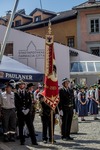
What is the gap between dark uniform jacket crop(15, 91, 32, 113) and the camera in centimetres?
1037

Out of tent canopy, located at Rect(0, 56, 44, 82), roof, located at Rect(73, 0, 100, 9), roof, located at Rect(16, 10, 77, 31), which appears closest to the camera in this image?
tent canopy, located at Rect(0, 56, 44, 82)

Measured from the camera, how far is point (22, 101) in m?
10.4

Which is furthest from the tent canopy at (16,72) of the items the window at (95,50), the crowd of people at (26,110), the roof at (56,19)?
the roof at (56,19)

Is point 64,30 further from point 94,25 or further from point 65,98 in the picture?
point 65,98

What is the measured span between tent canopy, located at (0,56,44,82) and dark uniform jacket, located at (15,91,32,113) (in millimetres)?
2472

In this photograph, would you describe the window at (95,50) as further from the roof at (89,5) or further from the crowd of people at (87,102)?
the crowd of people at (87,102)

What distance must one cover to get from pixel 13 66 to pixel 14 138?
351 centimetres

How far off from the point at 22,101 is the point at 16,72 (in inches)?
124

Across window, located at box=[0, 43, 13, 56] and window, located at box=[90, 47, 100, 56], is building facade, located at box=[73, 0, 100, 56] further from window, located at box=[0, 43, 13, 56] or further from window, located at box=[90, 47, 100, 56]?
window, located at box=[0, 43, 13, 56]

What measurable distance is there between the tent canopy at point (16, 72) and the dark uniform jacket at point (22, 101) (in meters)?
2.47

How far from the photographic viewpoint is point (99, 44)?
3850 centimetres

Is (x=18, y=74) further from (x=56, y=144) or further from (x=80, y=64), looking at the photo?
(x=80, y=64)

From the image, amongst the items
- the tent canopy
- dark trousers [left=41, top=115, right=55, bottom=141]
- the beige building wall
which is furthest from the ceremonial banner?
the beige building wall

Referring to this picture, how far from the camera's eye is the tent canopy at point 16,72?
513 inches
